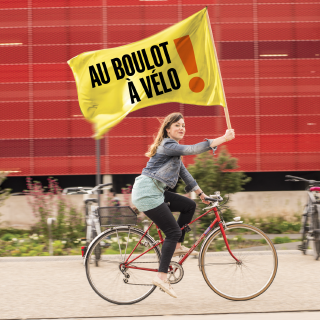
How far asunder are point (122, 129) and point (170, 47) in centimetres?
791

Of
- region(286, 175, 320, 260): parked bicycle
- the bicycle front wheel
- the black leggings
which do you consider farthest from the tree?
the black leggings

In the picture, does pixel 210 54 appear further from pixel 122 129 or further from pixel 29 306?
pixel 122 129

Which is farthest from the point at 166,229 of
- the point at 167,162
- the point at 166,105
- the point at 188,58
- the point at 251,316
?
the point at 166,105

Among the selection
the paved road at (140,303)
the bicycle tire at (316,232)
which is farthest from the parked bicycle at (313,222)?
the paved road at (140,303)

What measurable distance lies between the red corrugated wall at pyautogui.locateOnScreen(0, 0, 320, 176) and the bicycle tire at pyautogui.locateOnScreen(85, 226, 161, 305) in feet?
28.2

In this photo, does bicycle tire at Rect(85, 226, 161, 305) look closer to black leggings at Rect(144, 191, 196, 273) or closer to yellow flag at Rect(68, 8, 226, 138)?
black leggings at Rect(144, 191, 196, 273)

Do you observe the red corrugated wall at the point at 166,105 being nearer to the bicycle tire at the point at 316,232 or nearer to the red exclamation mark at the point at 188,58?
the bicycle tire at the point at 316,232

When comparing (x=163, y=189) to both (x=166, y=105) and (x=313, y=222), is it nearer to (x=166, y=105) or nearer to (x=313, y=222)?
(x=313, y=222)

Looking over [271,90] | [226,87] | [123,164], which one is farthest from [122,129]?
[271,90]

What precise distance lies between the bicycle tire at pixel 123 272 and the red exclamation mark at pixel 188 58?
1858 mm

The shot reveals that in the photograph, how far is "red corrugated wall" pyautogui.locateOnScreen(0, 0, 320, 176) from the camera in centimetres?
1312

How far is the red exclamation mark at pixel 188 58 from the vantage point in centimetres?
531

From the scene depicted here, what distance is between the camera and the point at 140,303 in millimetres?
4625

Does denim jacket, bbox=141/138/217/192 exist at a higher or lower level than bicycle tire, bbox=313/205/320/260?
higher
